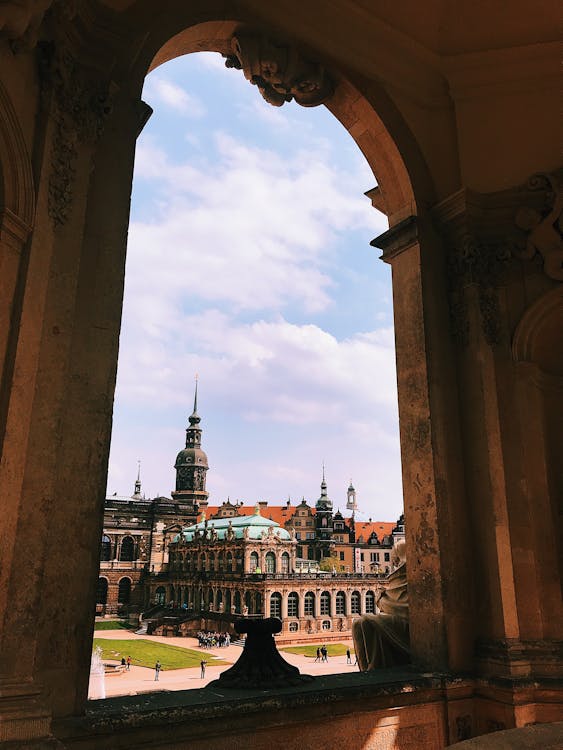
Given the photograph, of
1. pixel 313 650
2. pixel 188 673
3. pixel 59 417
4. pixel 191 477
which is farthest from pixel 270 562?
pixel 59 417

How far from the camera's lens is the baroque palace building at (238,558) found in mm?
56719

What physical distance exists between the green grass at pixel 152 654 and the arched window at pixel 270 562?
54.8 ft

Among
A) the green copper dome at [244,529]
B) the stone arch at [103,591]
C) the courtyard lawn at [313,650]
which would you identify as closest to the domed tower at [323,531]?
the green copper dome at [244,529]

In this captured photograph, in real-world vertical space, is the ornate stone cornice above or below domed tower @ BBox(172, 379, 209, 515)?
below

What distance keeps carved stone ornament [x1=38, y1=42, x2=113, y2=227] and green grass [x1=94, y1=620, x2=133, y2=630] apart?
6023cm

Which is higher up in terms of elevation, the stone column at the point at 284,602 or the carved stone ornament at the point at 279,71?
the carved stone ornament at the point at 279,71

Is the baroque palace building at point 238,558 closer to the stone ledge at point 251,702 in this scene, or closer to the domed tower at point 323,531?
the domed tower at point 323,531

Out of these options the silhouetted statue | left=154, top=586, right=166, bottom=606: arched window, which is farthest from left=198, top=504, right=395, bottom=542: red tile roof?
the silhouetted statue

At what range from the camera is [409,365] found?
6199 mm

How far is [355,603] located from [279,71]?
60413mm

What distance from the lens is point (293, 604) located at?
185 feet

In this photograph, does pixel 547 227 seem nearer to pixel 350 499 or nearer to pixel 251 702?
pixel 251 702

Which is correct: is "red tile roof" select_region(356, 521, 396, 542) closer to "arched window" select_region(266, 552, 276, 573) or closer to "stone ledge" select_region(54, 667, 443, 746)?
"arched window" select_region(266, 552, 276, 573)

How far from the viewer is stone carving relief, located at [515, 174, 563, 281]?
6137mm
